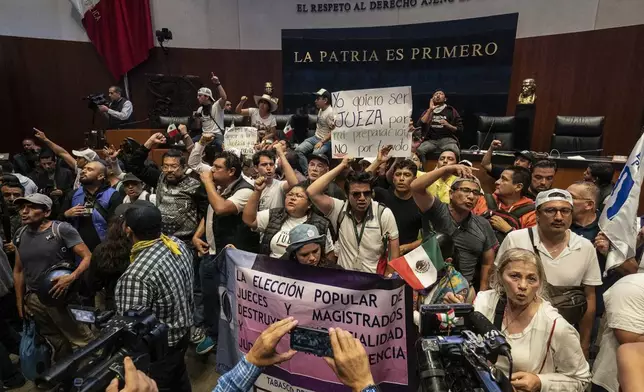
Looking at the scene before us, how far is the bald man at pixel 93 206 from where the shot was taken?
3893 mm

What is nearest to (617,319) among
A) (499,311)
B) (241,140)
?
Answer: (499,311)

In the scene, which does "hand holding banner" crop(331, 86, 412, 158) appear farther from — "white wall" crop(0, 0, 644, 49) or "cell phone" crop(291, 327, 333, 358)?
"white wall" crop(0, 0, 644, 49)

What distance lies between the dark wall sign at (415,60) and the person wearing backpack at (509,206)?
22.8 feet

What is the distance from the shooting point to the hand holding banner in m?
3.68

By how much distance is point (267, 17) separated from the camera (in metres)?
11.6

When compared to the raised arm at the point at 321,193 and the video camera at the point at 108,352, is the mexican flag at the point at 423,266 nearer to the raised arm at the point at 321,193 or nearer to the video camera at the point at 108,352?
the raised arm at the point at 321,193

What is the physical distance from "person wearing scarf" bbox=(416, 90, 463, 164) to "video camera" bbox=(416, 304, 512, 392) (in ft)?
17.1

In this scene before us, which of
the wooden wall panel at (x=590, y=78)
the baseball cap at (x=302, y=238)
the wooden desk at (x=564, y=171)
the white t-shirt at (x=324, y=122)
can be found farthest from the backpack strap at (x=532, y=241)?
the wooden wall panel at (x=590, y=78)

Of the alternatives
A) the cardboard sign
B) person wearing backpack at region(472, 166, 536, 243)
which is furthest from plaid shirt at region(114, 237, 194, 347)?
the cardboard sign

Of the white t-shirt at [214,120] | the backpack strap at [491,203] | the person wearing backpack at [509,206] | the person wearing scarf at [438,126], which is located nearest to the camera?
the person wearing backpack at [509,206]

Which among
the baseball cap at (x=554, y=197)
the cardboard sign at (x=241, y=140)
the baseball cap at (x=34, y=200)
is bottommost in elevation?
the baseball cap at (x=34, y=200)

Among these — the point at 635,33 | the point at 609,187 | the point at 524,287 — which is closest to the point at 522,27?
the point at 635,33

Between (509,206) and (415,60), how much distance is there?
26.1 ft

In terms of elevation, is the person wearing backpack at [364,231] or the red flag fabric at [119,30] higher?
the red flag fabric at [119,30]
